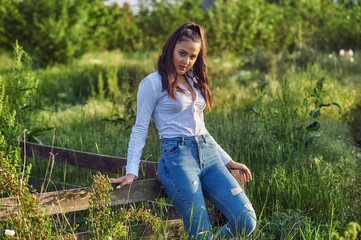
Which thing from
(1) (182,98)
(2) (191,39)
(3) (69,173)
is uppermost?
(2) (191,39)

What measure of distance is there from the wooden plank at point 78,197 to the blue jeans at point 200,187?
12 cm

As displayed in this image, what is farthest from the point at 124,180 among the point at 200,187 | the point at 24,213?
the point at 24,213

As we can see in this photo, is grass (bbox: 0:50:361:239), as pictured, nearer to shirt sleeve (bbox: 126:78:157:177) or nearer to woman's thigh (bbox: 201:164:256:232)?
woman's thigh (bbox: 201:164:256:232)

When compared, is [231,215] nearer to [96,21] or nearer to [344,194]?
[344,194]

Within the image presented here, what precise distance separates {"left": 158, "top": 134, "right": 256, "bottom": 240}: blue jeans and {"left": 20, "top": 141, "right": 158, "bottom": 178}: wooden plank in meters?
0.57

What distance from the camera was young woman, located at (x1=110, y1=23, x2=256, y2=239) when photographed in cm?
299

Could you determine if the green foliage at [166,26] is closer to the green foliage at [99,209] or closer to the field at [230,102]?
the field at [230,102]

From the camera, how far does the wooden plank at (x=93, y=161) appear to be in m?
3.77

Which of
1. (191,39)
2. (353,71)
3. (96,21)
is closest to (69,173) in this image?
(191,39)

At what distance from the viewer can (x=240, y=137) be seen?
5.07 meters

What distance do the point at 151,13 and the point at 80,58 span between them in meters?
5.37

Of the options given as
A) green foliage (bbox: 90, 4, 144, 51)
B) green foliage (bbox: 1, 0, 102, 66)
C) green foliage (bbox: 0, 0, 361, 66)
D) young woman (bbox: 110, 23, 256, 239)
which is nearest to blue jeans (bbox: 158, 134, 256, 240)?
young woman (bbox: 110, 23, 256, 239)

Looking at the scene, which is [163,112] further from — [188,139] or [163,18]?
[163,18]

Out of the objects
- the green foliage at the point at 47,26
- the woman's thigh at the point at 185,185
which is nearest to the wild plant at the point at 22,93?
the woman's thigh at the point at 185,185
